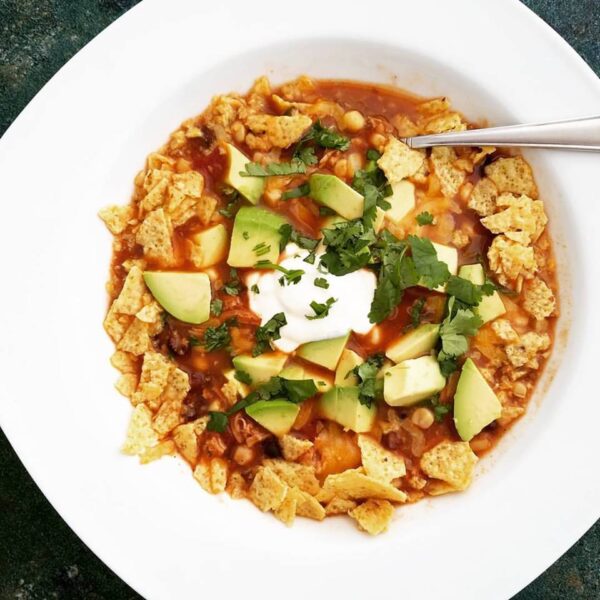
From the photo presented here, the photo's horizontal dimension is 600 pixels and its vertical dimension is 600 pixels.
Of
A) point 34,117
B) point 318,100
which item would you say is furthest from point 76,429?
point 318,100

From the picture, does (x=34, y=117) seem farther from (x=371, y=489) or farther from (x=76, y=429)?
(x=371, y=489)

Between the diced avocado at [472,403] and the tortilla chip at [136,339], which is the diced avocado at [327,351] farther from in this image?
the tortilla chip at [136,339]

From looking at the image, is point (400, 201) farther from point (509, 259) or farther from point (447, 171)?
point (509, 259)

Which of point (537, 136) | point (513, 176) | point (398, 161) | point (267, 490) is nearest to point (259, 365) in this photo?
point (267, 490)

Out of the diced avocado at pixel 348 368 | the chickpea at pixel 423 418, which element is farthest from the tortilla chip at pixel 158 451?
the chickpea at pixel 423 418

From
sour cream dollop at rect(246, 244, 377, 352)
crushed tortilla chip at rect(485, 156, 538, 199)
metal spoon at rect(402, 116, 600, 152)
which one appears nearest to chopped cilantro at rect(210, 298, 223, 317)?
sour cream dollop at rect(246, 244, 377, 352)

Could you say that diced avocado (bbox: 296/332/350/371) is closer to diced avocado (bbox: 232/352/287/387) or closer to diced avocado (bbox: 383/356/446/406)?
diced avocado (bbox: 232/352/287/387)
